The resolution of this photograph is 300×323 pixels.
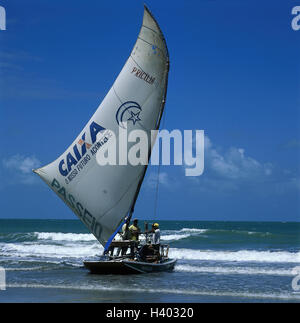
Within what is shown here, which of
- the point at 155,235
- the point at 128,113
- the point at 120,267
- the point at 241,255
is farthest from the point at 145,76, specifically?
the point at 241,255

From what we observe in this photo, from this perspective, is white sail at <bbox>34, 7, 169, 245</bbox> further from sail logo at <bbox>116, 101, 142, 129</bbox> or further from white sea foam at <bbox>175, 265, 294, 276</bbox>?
white sea foam at <bbox>175, 265, 294, 276</bbox>

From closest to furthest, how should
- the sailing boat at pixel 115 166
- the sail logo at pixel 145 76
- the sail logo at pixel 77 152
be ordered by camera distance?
the sailing boat at pixel 115 166 < the sail logo at pixel 77 152 < the sail logo at pixel 145 76

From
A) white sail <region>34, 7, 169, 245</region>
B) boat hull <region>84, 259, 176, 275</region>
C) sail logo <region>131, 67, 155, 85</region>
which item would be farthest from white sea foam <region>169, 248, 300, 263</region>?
sail logo <region>131, 67, 155, 85</region>

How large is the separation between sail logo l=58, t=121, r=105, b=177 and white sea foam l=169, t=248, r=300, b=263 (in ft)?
42.5

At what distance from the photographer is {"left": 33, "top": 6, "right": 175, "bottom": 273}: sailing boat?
1856 cm

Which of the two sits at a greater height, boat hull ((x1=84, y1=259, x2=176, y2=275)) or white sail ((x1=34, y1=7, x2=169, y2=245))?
white sail ((x1=34, y1=7, x2=169, y2=245))

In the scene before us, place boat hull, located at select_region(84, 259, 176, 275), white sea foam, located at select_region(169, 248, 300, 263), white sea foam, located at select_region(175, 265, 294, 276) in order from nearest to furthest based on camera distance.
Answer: boat hull, located at select_region(84, 259, 176, 275) → white sea foam, located at select_region(175, 265, 294, 276) → white sea foam, located at select_region(169, 248, 300, 263)

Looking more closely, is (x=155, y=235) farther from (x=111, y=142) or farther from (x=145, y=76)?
(x=145, y=76)

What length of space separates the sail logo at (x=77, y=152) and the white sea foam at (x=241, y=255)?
13.0 meters

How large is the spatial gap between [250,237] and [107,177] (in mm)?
30543

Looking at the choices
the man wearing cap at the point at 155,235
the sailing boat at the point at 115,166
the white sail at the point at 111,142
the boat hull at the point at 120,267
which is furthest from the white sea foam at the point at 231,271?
the white sail at the point at 111,142

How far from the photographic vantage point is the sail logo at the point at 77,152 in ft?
61.5

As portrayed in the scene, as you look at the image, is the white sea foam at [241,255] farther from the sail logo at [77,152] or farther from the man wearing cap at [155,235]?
the sail logo at [77,152]

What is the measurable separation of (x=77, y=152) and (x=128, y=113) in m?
2.31
